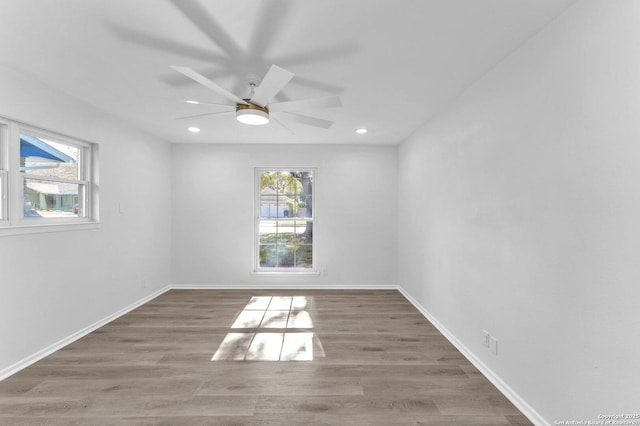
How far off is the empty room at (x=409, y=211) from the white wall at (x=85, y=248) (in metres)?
0.02

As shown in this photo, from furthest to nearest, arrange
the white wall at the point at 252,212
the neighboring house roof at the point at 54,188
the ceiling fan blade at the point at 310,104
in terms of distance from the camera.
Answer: the white wall at the point at 252,212, the neighboring house roof at the point at 54,188, the ceiling fan blade at the point at 310,104

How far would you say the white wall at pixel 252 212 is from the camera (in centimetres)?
473

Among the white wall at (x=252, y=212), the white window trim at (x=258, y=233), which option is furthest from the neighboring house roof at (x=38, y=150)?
the white window trim at (x=258, y=233)

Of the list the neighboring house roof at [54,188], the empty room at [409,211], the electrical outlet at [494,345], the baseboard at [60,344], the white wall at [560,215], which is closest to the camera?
the white wall at [560,215]

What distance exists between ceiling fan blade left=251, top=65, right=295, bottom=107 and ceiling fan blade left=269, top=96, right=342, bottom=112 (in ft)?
0.34

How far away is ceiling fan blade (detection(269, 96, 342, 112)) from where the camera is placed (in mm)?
2045

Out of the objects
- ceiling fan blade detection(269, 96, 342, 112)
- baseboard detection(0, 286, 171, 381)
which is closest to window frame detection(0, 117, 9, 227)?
baseboard detection(0, 286, 171, 381)

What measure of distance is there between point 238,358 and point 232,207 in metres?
2.74

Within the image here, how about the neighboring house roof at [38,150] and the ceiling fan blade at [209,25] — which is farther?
the neighboring house roof at [38,150]

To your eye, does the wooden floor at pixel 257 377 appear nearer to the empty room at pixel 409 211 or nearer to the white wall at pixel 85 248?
the empty room at pixel 409 211

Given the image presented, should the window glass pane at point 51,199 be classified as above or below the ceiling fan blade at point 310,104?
below

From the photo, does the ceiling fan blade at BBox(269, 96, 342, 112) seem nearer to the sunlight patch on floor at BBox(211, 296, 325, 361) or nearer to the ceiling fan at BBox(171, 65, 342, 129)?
the ceiling fan at BBox(171, 65, 342, 129)

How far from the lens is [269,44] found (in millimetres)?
1910

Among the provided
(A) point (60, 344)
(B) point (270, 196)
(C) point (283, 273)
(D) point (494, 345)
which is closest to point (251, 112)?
(D) point (494, 345)
